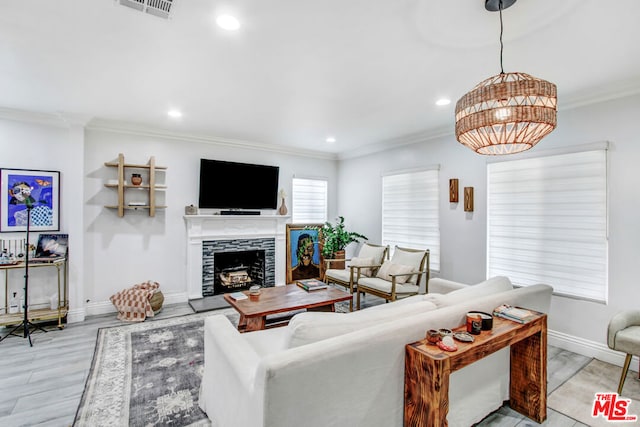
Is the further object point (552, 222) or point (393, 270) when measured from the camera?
point (393, 270)

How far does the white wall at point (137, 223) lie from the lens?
165 inches

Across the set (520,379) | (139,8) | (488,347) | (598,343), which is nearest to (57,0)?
(139,8)

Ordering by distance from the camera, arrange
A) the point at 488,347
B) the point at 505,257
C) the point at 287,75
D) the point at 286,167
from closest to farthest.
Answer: the point at 488,347 < the point at 287,75 < the point at 505,257 < the point at 286,167

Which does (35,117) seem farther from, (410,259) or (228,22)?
(410,259)

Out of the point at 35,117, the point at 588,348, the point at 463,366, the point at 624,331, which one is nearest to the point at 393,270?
the point at 588,348

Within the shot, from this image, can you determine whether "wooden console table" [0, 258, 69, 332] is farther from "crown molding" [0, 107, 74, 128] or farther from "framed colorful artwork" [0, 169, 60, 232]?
"crown molding" [0, 107, 74, 128]

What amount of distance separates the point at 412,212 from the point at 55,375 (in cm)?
468

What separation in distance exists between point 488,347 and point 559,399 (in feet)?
4.42

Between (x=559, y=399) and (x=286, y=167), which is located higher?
(x=286, y=167)

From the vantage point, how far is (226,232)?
17.0 ft

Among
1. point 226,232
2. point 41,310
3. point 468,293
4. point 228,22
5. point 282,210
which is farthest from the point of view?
point 282,210

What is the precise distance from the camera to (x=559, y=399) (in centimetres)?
241

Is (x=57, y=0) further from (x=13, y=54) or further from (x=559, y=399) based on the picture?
(x=559, y=399)

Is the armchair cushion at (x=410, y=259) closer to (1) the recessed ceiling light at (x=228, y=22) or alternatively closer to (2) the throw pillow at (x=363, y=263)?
(2) the throw pillow at (x=363, y=263)
